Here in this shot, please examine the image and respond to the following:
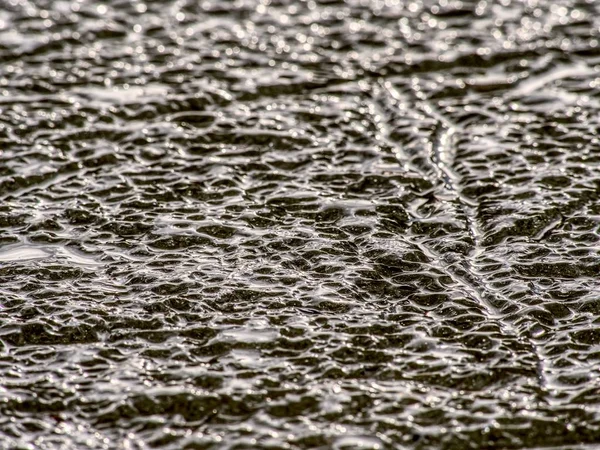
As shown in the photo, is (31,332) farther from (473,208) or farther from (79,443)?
(473,208)

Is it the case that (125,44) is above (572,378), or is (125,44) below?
above

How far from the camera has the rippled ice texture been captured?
1.91 m

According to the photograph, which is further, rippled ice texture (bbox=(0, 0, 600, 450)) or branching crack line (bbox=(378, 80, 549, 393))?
branching crack line (bbox=(378, 80, 549, 393))

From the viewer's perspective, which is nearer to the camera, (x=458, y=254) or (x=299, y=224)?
(x=458, y=254)

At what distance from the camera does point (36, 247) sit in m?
2.45

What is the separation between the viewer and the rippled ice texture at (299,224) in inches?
75.2

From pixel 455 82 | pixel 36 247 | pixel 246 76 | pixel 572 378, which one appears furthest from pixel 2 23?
pixel 572 378

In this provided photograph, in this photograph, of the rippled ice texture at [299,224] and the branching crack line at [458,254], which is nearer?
the rippled ice texture at [299,224]

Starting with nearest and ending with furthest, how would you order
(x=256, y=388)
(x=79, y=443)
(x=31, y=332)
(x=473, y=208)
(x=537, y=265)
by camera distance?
(x=79, y=443)
(x=256, y=388)
(x=31, y=332)
(x=537, y=265)
(x=473, y=208)

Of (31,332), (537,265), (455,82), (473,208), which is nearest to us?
(31,332)

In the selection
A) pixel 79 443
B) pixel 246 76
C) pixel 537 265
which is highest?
pixel 246 76

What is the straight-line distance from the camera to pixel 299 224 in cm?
254

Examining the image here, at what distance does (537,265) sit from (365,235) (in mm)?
454

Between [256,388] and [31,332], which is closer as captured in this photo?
[256,388]
